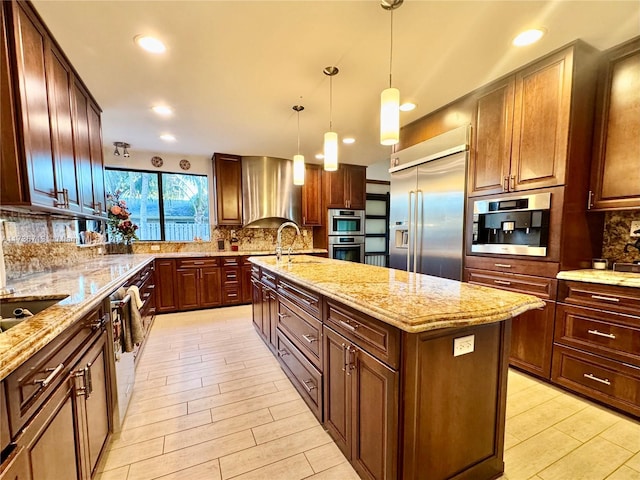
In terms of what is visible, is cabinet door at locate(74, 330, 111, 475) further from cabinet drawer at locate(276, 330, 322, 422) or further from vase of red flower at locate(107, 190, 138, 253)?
vase of red flower at locate(107, 190, 138, 253)

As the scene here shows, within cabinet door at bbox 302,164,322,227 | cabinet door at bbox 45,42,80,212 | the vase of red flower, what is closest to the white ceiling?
cabinet door at bbox 45,42,80,212

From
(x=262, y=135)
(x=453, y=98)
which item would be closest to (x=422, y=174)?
(x=453, y=98)

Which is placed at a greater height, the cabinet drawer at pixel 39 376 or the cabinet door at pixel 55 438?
the cabinet drawer at pixel 39 376

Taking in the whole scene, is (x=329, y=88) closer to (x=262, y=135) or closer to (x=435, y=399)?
(x=262, y=135)

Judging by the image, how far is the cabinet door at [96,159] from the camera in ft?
8.69

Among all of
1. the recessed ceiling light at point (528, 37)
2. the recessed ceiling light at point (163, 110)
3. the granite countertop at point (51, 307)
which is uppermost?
the recessed ceiling light at point (528, 37)

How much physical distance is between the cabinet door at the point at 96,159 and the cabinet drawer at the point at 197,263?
55.0 inches

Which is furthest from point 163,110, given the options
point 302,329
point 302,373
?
point 302,373

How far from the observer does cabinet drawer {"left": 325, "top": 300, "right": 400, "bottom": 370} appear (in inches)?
43.6

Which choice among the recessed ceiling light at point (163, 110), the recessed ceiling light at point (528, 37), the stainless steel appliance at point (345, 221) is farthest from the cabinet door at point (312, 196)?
the recessed ceiling light at point (528, 37)

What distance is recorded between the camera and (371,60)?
2.11m

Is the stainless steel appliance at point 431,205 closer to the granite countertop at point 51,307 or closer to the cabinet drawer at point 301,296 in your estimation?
the cabinet drawer at point 301,296

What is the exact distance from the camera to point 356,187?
A: 5.52 m

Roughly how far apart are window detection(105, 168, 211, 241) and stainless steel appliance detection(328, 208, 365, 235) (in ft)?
7.30
